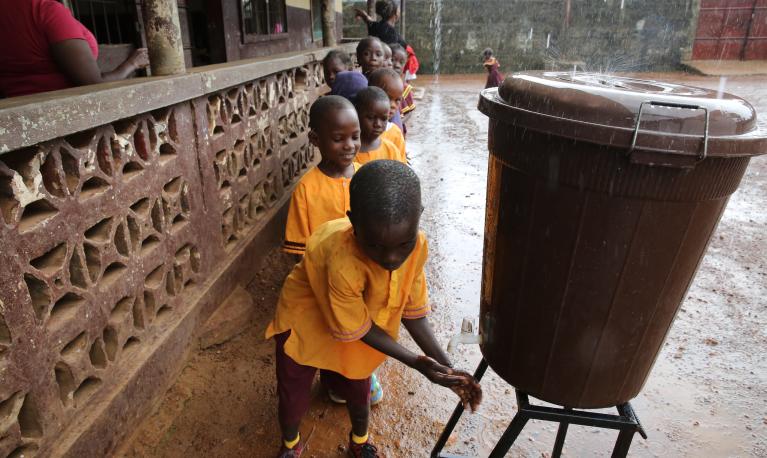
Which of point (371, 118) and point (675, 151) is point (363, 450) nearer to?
Result: point (675, 151)

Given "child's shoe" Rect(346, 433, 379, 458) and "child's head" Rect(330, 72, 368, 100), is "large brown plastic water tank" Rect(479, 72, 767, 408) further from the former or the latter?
"child's head" Rect(330, 72, 368, 100)

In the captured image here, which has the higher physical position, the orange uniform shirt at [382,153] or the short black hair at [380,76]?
the short black hair at [380,76]

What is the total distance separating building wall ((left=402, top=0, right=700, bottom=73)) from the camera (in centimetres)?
1697

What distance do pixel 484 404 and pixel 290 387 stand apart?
3.55 ft

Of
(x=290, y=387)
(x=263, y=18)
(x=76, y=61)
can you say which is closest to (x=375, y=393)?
(x=290, y=387)

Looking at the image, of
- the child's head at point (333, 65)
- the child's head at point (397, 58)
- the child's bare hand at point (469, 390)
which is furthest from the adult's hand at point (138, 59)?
the child's head at point (397, 58)

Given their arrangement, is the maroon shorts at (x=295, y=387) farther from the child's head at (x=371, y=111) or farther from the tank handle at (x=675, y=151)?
the child's head at (x=371, y=111)

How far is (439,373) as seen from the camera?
4.86 ft

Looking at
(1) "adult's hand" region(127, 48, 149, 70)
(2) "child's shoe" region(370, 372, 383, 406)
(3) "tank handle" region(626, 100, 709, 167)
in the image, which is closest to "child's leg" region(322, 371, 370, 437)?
(2) "child's shoe" region(370, 372, 383, 406)

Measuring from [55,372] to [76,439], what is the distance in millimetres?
260

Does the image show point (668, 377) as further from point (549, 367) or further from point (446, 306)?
point (549, 367)

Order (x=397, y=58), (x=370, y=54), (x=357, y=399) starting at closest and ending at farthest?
(x=357, y=399), (x=370, y=54), (x=397, y=58)

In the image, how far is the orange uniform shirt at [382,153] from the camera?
2961 mm

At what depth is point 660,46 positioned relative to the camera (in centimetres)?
1734
